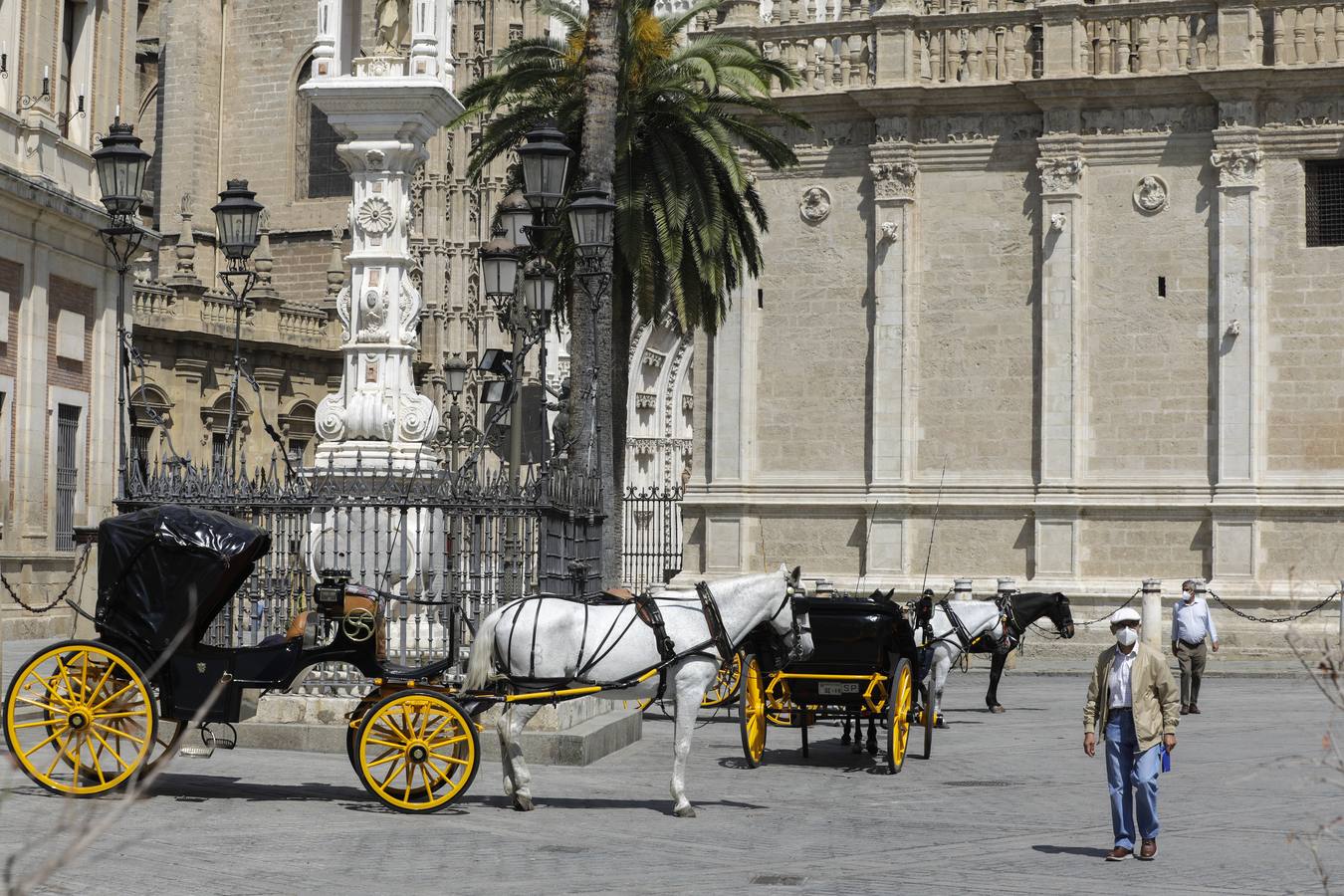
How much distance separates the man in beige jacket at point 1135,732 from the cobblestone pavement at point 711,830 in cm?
20

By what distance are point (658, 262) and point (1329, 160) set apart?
11.3 meters

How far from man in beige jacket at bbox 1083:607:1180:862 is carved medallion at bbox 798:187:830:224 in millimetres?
20910

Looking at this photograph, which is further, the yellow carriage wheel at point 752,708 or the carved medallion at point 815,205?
the carved medallion at point 815,205

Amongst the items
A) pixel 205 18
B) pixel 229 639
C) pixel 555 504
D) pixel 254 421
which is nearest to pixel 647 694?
pixel 555 504

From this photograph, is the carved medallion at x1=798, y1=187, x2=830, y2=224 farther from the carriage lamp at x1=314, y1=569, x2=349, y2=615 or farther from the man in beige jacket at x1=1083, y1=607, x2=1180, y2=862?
the man in beige jacket at x1=1083, y1=607, x2=1180, y2=862

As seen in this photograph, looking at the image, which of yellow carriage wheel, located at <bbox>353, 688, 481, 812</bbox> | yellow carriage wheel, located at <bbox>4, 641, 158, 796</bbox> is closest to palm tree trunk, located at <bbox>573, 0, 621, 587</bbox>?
yellow carriage wheel, located at <bbox>353, 688, 481, 812</bbox>

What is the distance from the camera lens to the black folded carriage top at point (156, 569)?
10969 millimetres

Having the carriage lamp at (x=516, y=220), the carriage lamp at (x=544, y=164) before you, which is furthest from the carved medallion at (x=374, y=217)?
the carriage lamp at (x=516, y=220)

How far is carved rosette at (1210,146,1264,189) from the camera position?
28.7 m

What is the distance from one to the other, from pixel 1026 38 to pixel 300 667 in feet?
71.5

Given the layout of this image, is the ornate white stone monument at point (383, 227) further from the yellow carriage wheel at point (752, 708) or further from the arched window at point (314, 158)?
the arched window at point (314, 158)

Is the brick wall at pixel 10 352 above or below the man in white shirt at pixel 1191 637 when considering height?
above

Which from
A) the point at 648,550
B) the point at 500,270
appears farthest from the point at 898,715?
the point at 648,550

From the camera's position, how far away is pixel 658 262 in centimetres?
2389
